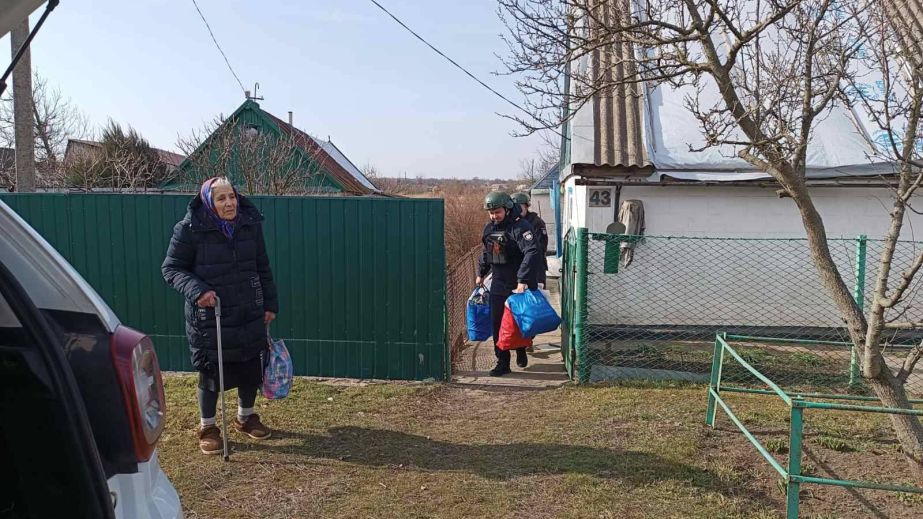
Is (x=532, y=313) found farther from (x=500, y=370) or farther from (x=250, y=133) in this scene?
(x=250, y=133)

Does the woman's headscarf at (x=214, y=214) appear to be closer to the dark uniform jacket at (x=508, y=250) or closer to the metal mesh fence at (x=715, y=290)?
the dark uniform jacket at (x=508, y=250)

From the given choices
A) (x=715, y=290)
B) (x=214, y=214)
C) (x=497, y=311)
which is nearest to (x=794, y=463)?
(x=214, y=214)

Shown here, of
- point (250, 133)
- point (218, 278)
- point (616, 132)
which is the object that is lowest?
point (218, 278)

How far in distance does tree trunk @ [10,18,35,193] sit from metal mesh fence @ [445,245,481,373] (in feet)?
15.9

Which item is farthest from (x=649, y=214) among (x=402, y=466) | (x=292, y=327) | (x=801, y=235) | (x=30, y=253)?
(x=30, y=253)

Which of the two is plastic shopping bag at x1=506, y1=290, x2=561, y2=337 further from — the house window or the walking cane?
the house window

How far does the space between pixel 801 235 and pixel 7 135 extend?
62.7ft

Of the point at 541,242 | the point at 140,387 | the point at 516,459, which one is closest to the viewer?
the point at 140,387

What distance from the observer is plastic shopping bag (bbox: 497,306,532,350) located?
6.03 m

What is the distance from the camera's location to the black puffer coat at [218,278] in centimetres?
410

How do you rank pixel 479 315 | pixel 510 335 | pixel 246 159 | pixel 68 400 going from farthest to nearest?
pixel 246 159
pixel 479 315
pixel 510 335
pixel 68 400

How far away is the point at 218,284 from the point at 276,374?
2.40ft

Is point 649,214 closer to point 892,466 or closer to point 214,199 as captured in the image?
point 892,466

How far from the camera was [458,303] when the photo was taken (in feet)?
26.8
